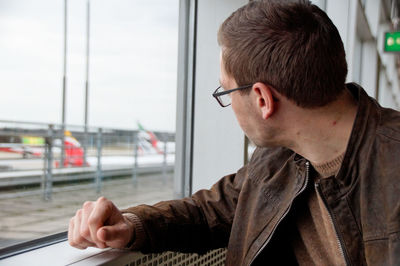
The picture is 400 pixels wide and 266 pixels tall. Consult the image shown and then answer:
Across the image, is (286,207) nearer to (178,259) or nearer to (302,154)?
(302,154)

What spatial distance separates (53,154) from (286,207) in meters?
1.87

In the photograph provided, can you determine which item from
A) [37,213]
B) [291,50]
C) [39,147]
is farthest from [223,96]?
[39,147]

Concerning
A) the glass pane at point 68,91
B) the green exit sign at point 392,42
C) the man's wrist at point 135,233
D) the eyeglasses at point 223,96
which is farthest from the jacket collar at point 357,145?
the green exit sign at point 392,42

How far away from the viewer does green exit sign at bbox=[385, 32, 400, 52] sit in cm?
519

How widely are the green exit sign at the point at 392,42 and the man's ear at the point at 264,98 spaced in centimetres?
487

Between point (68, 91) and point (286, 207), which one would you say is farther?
point (68, 91)

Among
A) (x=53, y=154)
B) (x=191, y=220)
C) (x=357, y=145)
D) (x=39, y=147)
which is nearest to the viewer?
(x=357, y=145)

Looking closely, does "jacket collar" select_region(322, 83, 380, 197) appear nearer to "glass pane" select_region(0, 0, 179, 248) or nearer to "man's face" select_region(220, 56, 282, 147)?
"man's face" select_region(220, 56, 282, 147)

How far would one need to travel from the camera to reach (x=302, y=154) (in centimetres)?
107

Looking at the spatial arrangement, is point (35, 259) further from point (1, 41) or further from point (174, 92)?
point (174, 92)

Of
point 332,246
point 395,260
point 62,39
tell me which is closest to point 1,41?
point 62,39

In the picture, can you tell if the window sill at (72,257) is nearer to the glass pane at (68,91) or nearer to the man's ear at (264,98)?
the glass pane at (68,91)

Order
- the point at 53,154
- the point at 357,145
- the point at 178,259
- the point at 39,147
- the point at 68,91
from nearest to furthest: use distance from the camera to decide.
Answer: the point at 357,145
the point at 178,259
the point at 68,91
the point at 39,147
the point at 53,154

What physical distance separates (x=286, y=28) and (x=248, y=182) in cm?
51
